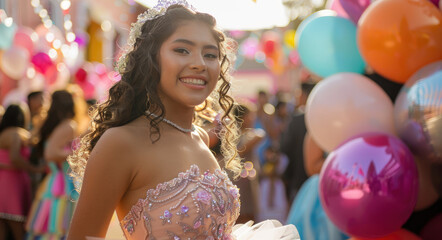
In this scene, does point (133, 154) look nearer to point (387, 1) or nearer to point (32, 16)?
point (387, 1)

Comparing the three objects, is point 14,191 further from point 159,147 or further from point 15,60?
point 159,147

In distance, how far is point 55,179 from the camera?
18.3 ft

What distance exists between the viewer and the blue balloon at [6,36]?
725 centimetres

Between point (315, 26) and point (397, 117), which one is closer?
point (397, 117)

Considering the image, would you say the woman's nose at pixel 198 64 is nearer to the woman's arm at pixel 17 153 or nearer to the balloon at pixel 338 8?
the balloon at pixel 338 8

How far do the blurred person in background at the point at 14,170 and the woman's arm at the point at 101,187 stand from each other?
161 inches

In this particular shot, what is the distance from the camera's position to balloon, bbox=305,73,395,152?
3.09 meters

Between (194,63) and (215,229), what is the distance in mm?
568

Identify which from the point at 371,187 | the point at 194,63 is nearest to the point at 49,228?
the point at 371,187

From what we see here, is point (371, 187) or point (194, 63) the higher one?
point (194, 63)

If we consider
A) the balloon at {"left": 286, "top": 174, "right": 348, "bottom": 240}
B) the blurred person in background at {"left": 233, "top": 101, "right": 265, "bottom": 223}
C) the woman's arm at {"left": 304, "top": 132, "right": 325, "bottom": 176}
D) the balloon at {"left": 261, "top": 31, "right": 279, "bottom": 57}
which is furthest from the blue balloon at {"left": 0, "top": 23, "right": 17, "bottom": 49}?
the balloon at {"left": 261, "top": 31, "right": 279, "bottom": 57}

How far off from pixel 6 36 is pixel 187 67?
6.08m

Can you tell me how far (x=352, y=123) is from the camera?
3.14 meters

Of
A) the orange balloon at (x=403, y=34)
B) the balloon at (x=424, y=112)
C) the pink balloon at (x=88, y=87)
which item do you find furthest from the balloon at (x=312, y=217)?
the pink balloon at (x=88, y=87)
